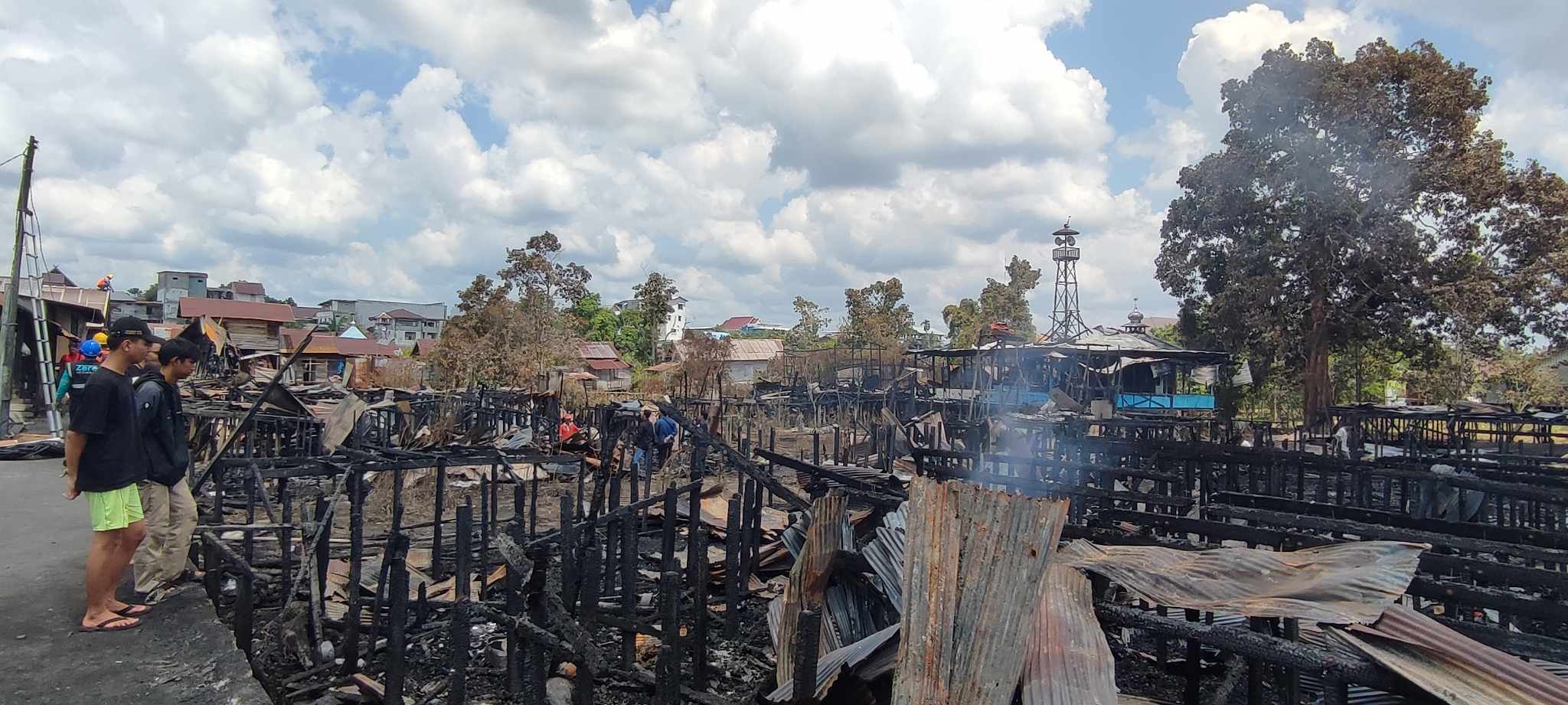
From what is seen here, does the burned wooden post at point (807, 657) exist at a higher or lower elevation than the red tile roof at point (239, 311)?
lower

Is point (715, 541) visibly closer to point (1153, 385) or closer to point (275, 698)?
point (275, 698)

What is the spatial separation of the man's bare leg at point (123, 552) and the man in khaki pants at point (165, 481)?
0.99ft

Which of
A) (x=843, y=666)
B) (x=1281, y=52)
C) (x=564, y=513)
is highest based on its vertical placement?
(x=1281, y=52)

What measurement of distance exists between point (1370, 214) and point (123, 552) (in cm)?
2881

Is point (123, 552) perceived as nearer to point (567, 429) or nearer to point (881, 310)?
point (567, 429)

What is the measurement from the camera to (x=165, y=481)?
5.31 m

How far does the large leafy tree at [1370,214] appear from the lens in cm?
2297

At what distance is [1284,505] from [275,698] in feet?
21.0

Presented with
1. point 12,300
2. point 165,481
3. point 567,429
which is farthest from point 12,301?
point 165,481

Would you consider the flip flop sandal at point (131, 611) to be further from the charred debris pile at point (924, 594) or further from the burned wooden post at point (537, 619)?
the burned wooden post at point (537, 619)

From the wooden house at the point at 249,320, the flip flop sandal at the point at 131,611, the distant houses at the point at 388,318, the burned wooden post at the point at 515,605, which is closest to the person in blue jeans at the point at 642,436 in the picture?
the burned wooden post at the point at 515,605

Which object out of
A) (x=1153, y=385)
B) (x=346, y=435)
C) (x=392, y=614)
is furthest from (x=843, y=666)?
(x=1153, y=385)

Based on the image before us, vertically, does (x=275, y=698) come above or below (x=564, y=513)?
below

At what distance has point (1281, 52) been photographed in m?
25.3
